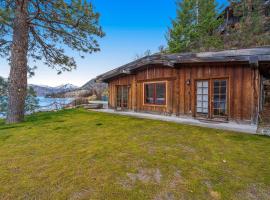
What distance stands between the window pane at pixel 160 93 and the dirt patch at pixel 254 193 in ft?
21.6

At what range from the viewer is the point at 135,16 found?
1911 cm

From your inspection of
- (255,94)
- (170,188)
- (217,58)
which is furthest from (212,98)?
(170,188)

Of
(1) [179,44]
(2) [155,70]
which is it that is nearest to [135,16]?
(1) [179,44]

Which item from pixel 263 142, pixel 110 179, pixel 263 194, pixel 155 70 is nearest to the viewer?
pixel 263 194

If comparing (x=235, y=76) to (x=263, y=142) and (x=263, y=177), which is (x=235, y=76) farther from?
(x=263, y=177)

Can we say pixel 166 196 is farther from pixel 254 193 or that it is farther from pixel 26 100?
pixel 26 100

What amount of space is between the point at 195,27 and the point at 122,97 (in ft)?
52.6

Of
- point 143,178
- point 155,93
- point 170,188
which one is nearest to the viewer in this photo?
point 170,188

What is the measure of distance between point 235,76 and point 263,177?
4.79m

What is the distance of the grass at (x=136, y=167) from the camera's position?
238cm

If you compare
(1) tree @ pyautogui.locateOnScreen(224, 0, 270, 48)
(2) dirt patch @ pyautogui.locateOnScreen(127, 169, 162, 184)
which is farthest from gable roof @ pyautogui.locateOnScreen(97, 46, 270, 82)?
(1) tree @ pyautogui.locateOnScreen(224, 0, 270, 48)

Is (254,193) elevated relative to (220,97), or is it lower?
lower

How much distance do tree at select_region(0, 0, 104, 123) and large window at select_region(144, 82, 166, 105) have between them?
11.6ft

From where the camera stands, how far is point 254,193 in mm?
2342
